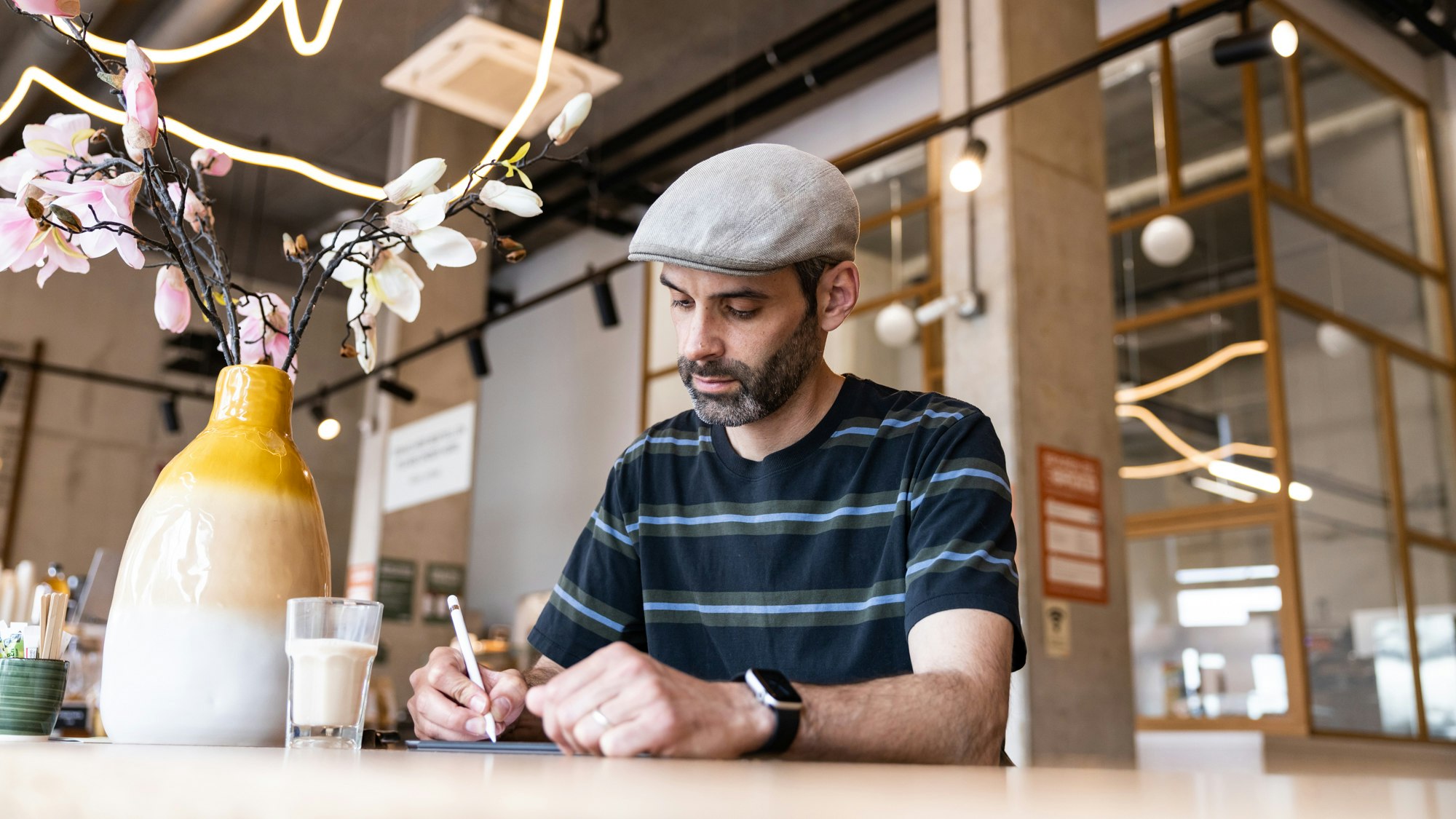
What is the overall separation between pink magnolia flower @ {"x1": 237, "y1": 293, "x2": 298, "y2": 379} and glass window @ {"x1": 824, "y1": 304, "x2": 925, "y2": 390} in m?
6.84

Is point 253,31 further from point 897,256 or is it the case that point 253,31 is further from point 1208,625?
point 1208,625

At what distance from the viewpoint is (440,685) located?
1282mm

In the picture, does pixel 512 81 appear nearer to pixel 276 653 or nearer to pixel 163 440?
pixel 276 653

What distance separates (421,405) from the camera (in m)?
8.18

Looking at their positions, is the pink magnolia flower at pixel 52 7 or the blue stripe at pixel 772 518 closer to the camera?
the pink magnolia flower at pixel 52 7

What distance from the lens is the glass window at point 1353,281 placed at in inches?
290

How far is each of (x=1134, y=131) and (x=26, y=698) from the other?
7793mm

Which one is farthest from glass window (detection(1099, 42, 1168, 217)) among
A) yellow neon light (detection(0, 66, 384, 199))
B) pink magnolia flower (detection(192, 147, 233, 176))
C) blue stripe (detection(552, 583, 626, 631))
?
pink magnolia flower (detection(192, 147, 233, 176))

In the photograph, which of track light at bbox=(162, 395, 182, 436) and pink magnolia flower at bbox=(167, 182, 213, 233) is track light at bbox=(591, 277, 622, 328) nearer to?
track light at bbox=(162, 395, 182, 436)

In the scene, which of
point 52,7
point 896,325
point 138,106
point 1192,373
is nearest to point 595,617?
point 138,106

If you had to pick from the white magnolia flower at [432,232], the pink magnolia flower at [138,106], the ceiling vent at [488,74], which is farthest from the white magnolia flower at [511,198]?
the ceiling vent at [488,74]

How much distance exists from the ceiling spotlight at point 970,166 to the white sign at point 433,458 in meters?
2.79

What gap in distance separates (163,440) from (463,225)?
445 centimetres

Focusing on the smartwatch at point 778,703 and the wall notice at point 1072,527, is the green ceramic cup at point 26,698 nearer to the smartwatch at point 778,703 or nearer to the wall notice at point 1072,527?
the smartwatch at point 778,703
